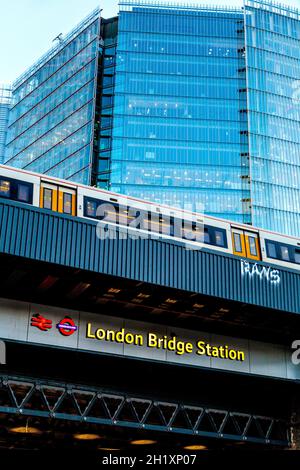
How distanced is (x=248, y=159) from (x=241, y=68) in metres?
22.4

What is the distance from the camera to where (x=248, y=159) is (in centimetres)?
13512

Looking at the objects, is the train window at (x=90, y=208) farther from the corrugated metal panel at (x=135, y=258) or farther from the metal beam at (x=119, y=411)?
the metal beam at (x=119, y=411)

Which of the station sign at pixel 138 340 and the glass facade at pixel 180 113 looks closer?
the station sign at pixel 138 340

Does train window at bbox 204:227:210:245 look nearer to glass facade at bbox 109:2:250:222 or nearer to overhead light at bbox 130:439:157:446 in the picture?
overhead light at bbox 130:439:157:446

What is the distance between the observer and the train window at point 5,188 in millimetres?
30188

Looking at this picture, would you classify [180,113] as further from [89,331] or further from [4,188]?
[4,188]

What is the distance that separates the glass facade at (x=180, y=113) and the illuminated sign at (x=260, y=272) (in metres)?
94.7

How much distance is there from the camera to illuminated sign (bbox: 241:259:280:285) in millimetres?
34000

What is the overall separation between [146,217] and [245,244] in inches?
268

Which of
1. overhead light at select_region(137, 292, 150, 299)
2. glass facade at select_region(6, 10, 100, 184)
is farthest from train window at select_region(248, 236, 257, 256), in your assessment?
glass facade at select_region(6, 10, 100, 184)

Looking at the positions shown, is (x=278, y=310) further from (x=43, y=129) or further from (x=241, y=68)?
(x=43, y=129)

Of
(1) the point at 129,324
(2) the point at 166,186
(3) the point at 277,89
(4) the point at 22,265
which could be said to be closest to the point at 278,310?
(1) the point at 129,324

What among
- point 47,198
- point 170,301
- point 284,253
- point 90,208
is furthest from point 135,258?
point 284,253

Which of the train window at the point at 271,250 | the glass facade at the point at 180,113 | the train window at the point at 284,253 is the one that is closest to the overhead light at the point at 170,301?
the train window at the point at 271,250
